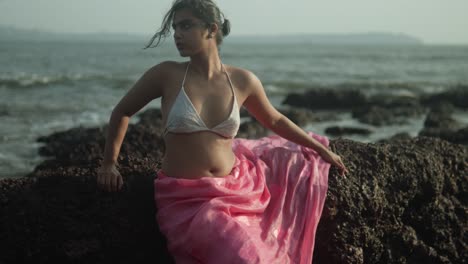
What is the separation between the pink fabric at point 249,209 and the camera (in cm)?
294

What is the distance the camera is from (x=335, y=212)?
3.61 m

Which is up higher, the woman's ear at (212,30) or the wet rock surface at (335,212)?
the woman's ear at (212,30)

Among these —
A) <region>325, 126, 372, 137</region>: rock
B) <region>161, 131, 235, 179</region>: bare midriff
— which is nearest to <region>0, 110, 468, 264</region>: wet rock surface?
<region>161, 131, 235, 179</region>: bare midriff

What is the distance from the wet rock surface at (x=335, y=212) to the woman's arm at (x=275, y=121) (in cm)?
13

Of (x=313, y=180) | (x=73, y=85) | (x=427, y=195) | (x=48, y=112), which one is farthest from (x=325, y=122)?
(x=73, y=85)

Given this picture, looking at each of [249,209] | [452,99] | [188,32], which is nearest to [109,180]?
[249,209]

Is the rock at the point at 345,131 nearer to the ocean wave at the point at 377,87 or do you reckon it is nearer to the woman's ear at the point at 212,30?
the woman's ear at the point at 212,30

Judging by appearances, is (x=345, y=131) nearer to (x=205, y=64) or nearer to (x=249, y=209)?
(x=205, y=64)

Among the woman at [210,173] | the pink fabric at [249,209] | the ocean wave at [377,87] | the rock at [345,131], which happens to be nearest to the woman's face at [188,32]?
the woman at [210,173]

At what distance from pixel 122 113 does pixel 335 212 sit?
1602 mm

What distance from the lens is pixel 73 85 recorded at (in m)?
22.6

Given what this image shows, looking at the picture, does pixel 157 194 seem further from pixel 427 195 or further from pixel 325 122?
pixel 325 122

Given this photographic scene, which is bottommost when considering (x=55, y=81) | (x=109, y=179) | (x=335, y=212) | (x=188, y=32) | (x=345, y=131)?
(x=55, y=81)

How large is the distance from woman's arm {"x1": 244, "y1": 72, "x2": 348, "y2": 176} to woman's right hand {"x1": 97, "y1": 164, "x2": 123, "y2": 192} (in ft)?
3.36
